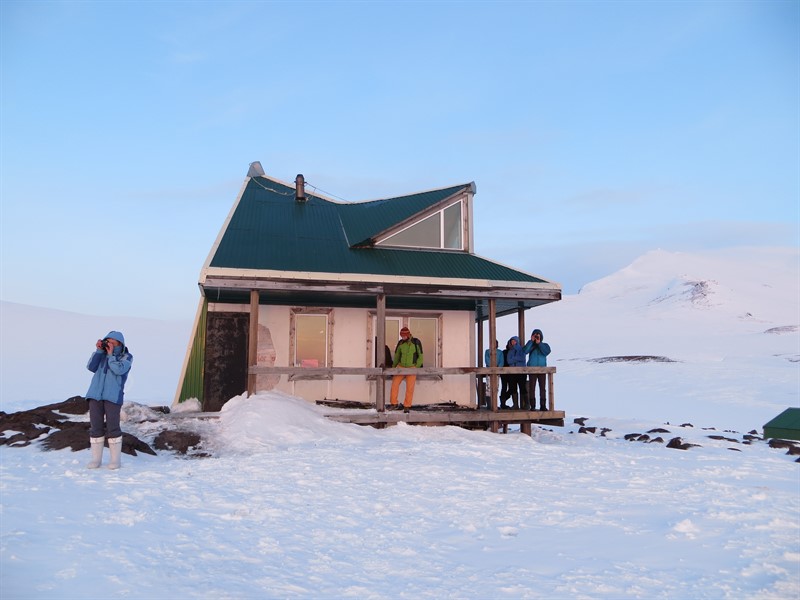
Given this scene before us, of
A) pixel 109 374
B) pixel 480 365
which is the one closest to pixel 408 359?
pixel 480 365

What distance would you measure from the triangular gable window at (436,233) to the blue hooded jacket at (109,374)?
8171 millimetres

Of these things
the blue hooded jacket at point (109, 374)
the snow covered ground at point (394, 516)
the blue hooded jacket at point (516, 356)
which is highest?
the blue hooded jacket at point (516, 356)

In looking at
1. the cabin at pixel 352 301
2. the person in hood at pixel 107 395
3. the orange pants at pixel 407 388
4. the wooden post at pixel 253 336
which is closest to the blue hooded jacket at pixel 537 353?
the cabin at pixel 352 301

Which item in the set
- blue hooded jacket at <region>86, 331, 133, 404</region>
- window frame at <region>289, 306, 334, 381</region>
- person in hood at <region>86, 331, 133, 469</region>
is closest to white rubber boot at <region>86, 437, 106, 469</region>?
person in hood at <region>86, 331, 133, 469</region>

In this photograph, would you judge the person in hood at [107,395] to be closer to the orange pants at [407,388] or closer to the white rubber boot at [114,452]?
the white rubber boot at [114,452]

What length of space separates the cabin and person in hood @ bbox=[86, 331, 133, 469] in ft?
12.7

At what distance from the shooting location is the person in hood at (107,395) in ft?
28.0

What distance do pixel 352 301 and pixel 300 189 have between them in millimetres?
4577

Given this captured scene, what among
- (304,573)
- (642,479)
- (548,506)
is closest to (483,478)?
(548,506)

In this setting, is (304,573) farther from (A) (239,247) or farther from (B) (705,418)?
(B) (705,418)

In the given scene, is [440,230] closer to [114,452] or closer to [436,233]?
[436,233]

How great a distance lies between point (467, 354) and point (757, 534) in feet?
33.9

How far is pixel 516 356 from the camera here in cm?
1477

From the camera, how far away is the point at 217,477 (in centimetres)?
840
